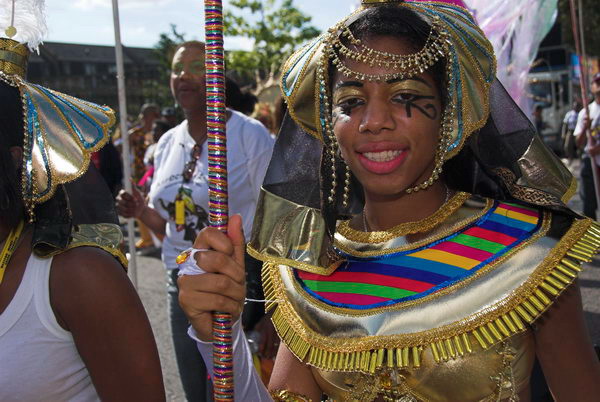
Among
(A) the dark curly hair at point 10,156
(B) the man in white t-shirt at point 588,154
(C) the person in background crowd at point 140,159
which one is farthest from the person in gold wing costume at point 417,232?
(C) the person in background crowd at point 140,159

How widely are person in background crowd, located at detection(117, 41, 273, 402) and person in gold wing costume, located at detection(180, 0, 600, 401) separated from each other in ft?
4.50

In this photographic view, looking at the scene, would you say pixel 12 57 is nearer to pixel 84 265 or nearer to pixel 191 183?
pixel 84 265

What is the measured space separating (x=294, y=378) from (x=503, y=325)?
1.86 ft

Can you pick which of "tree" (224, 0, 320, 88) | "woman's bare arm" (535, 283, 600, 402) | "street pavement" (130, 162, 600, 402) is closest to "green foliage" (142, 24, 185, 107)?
"tree" (224, 0, 320, 88)

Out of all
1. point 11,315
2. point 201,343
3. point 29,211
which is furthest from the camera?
point 29,211

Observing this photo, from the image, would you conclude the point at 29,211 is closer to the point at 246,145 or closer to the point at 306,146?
the point at 306,146

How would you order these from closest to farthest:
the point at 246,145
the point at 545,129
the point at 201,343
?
the point at 201,343, the point at 246,145, the point at 545,129

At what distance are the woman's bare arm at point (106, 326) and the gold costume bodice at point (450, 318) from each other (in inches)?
16.7

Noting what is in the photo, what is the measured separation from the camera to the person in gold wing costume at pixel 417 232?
1640mm

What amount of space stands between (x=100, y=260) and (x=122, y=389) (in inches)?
11.9

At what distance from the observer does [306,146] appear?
6.63ft

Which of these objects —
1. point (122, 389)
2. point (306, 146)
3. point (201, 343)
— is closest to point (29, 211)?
point (122, 389)

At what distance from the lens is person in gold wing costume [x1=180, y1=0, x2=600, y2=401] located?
5.38ft

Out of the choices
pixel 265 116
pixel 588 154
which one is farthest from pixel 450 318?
pixel 588 154
